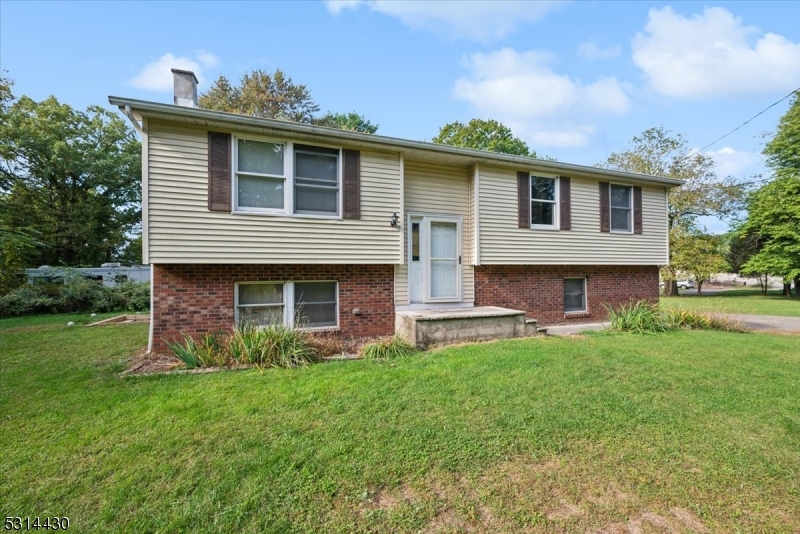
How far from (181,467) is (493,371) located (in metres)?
3.47

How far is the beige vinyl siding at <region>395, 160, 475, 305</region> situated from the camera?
7465mm

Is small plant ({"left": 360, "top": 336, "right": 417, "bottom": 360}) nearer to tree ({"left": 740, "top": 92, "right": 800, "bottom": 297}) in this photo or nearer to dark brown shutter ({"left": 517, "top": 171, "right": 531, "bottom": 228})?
dark brown shutter ({"left": 517, "top": 171, "right": 531, "bottom": 228})

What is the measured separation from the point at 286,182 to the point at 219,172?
3.53 ft

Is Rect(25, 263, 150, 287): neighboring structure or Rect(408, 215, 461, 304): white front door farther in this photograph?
Rect(25, 263, 150, 287): neighboring structure

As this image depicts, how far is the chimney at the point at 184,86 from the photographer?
20.8 feet

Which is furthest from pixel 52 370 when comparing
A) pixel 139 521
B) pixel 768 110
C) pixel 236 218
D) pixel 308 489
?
pixel 768 110

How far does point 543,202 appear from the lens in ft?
28.3

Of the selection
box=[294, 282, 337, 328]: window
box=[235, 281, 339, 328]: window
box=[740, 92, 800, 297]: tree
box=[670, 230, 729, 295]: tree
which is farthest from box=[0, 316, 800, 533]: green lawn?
box=[740, 92, 800, 297]: tree

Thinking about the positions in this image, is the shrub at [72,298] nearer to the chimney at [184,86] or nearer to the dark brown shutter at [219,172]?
the chimney at [184,86]

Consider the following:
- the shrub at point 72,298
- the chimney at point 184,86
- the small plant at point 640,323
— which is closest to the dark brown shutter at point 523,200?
the small plant at point 640,323

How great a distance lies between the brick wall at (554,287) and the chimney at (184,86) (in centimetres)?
675

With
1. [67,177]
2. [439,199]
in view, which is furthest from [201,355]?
[67,177]

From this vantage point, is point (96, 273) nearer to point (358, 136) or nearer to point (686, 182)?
point (358, 136)

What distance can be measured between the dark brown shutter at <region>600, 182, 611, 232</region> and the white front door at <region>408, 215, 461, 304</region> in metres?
4.10
